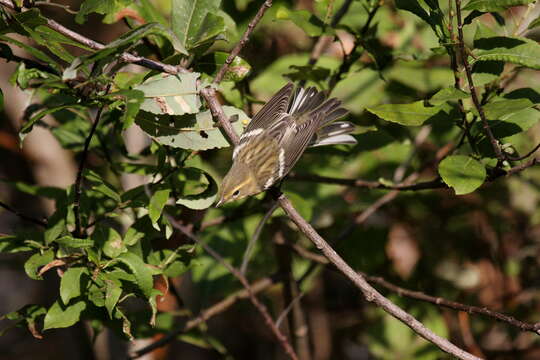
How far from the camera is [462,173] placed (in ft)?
5.55

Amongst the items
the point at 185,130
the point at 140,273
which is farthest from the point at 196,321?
the point at 185,130

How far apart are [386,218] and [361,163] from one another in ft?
3.12

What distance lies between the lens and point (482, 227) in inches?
139

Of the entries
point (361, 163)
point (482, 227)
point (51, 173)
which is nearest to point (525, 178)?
point (482, 227)

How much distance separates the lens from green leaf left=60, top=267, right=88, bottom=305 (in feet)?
5.10

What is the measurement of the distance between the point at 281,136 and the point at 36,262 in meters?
1.09

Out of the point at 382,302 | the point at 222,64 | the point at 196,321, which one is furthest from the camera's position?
the point at 196,321

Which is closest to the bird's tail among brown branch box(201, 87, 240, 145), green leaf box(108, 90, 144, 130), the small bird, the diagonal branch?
the small bird

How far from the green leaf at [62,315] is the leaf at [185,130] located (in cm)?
50

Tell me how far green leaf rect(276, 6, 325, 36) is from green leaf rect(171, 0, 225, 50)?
317 mm

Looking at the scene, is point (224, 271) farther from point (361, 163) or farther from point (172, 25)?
point (172, 25)

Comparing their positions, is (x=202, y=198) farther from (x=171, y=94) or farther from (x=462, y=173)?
(x=462, y=173)

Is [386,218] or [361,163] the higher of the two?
[361,163]

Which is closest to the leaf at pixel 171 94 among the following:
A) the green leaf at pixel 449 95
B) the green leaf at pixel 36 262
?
the green leaf at pixel 36 262
